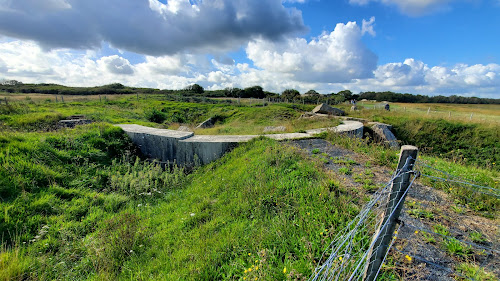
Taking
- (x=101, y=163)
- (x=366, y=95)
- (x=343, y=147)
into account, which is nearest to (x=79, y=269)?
(x=101, y=163)

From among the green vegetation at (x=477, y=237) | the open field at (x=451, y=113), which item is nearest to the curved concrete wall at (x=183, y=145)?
the green vegetation at (x=477, y=237)

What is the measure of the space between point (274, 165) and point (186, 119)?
733 inches

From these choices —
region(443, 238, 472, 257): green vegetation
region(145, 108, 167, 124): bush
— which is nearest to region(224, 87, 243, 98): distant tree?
region(145, 108, 167, 124): bush

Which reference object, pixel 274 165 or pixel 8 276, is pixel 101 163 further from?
pixel 274 165

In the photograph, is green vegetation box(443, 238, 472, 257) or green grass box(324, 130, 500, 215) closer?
green vegetation box(443, 238, 472, 257)

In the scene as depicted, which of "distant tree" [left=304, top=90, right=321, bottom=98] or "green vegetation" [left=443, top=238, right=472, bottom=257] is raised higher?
"distant tree" [left=304, top=90, right=321, bottom=98]

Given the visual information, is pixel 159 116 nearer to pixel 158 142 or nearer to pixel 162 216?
pixel 158 142

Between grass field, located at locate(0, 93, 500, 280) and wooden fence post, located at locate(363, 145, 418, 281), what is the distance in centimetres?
79

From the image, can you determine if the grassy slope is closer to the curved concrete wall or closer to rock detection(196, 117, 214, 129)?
the curved concrete wall

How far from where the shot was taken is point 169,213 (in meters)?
4.45

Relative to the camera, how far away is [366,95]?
6512 centimetres

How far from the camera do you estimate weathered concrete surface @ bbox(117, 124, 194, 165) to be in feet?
25.7

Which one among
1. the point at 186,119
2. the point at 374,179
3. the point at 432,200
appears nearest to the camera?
the point at 432,200

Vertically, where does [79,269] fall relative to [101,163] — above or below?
below
